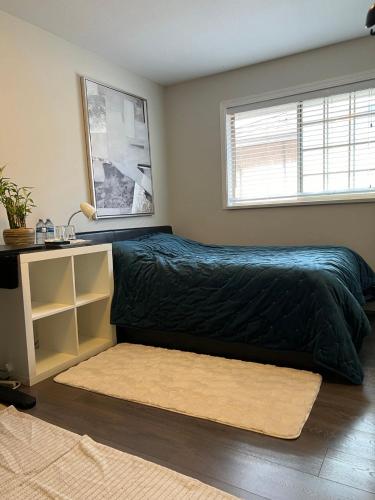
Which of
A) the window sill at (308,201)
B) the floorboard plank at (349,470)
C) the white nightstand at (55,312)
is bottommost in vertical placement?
the floorboard plank at (349,470)

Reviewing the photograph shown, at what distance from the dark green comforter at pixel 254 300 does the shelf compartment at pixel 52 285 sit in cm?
39

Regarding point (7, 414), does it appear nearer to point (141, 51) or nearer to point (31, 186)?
point (31, 186)

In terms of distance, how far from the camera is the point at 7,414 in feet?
5.40

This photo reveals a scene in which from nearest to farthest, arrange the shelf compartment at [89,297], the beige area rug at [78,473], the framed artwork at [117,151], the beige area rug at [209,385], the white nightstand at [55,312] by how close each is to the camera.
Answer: the beige area rug at [78,473] → the beige area rug at [209,385] → the white nightstand at [55,312] → the shelf compartment at [89,297] → the framed artwork at [117,151]

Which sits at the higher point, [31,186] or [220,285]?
[31,186]

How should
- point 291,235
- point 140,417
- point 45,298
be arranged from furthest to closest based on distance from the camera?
point 291,235, point 45,298, point 140,417

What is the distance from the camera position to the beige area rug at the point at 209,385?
62.2 inches

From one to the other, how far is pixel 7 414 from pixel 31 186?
5.10ft

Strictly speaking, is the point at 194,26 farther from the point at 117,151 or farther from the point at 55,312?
the point at 55,312

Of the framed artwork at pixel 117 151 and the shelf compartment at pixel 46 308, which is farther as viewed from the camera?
the framed artwork at pixel 117 151

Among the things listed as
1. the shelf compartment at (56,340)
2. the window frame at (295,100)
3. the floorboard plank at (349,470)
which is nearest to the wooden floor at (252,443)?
the floorboard plank at (349,470)

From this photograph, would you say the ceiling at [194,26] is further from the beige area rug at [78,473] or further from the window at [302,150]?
the beige area rug at [78,473]

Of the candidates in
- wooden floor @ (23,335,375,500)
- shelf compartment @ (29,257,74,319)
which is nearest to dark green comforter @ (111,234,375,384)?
wooden floor @ (23,335,375,500)

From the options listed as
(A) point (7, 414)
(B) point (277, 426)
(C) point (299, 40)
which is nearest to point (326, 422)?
(B) point (277, 426)
